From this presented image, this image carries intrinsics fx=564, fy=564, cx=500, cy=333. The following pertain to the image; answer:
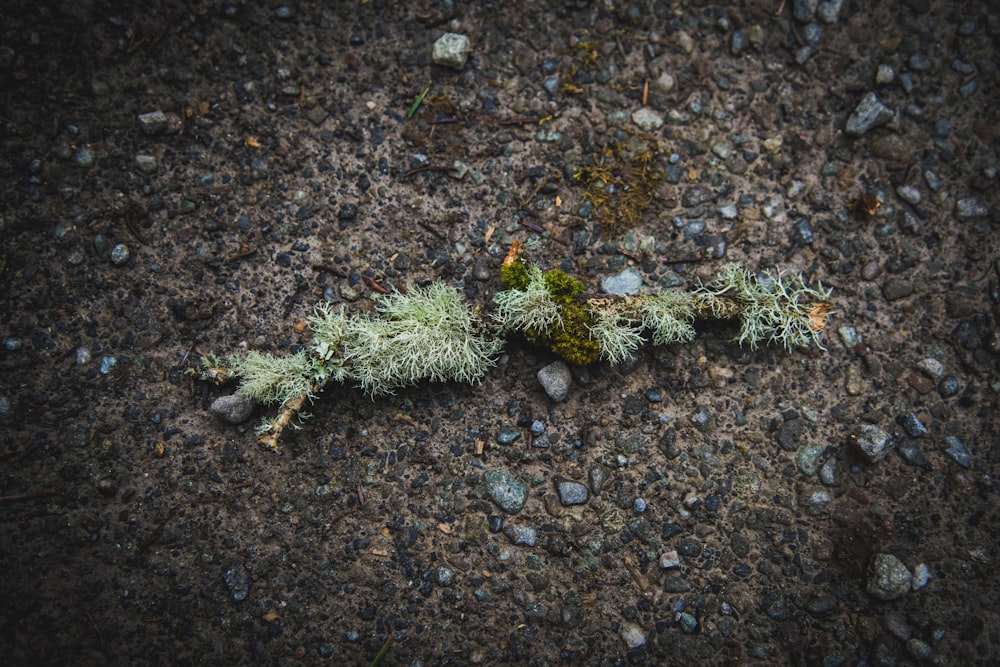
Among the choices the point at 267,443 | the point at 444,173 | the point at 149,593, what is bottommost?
the point at 149,593

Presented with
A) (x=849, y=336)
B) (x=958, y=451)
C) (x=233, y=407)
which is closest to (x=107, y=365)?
(x=233, y=407)

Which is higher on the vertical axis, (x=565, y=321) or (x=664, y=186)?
(x=664, y=186)

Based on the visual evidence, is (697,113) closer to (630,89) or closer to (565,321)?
(630,89)

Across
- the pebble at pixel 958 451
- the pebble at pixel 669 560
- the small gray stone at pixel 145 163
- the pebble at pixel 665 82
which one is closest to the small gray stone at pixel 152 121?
the small gray stone at pixel 145 163

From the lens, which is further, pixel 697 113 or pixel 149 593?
pixel 697 113

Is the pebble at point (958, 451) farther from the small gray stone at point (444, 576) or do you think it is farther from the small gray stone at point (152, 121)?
the small gray stone at point (152, 121)

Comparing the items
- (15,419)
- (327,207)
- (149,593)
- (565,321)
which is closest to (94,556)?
(149,593)

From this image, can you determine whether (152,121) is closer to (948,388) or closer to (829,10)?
(829,10)
